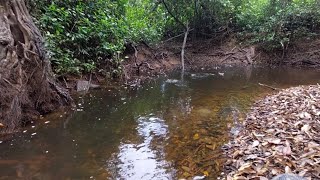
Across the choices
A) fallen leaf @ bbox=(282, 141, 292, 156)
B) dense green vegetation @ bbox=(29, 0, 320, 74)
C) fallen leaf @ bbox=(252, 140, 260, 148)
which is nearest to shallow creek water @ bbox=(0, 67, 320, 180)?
fallen leaf @ bbox=(252, 140, 260, 148)

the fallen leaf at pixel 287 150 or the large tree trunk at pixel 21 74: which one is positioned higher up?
the large tree trunk at pixel 21 74

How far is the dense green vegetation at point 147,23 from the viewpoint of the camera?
925 centimetres

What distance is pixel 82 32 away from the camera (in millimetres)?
9875

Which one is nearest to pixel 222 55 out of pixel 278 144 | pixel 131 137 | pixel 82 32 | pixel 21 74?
pixel 82 32

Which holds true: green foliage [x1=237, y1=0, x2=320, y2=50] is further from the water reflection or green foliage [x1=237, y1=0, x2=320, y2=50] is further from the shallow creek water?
the water reflection

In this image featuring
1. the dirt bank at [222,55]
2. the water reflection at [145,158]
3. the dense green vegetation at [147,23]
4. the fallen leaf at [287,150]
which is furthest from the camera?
the dirt bank at [222,55]

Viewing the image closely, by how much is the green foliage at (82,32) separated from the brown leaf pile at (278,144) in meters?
5.56

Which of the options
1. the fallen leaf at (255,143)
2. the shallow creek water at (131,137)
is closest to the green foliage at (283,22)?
the shallow creek water at (131,137)

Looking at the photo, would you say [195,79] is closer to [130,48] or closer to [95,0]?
[130,48]

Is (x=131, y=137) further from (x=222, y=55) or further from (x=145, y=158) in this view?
(x=222, y=55)

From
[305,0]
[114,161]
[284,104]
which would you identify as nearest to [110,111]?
[114,161]

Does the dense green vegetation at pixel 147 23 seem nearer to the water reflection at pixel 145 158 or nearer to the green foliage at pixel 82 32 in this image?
the green foliage at pixel 82 32

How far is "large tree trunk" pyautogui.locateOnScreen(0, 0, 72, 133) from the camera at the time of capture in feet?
19.0

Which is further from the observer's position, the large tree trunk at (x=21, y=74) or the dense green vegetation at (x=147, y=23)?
the dense green vegetation at (x=147, y=23)
